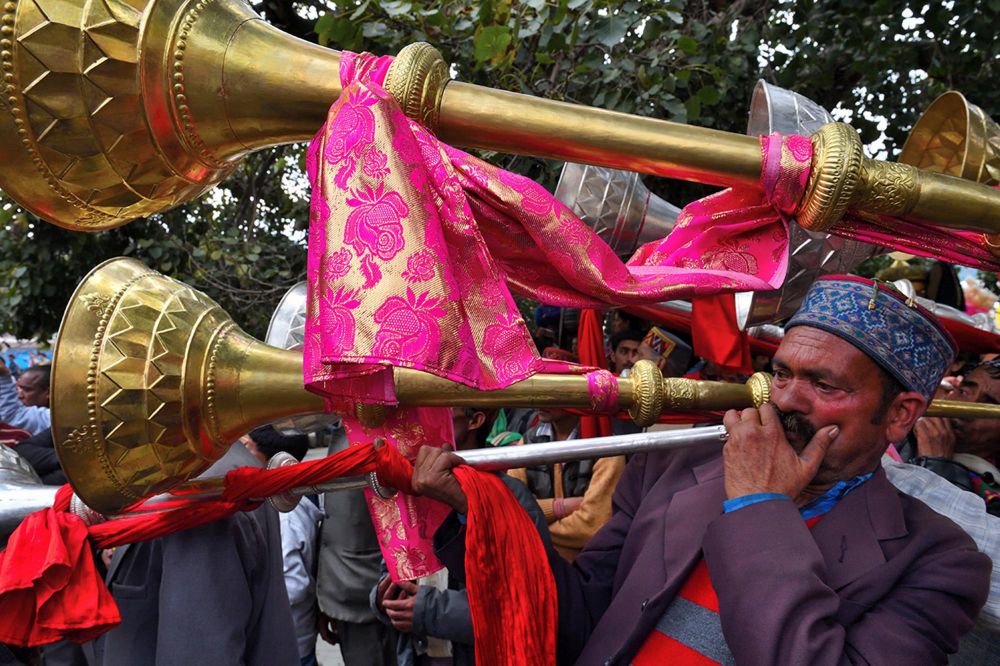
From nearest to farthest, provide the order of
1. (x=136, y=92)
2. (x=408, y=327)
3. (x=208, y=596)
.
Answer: (x=408, y=327) < (x=136, y=92) < (x=208, y=596)

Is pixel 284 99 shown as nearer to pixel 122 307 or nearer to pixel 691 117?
pixel 122 307

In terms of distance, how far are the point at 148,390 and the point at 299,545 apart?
2.61 meters

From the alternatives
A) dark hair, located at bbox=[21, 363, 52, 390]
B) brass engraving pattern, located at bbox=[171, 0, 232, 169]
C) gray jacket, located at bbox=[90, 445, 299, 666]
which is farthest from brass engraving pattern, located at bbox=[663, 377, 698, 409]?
dark hair, located at bbox=[21, 363, 52, 390]

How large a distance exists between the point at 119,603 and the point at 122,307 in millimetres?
1105

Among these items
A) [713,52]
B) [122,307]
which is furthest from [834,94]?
[122,307]

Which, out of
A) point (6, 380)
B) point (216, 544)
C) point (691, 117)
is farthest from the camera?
point (6, 380)

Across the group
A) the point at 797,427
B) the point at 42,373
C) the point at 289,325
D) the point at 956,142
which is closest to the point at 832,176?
the point at 956,142

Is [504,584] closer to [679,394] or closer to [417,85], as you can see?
[679,394]

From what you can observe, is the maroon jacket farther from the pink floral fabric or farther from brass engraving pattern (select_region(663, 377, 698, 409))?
the pink floral fabric

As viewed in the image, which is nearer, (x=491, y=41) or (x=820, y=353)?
(x=820, y=353)

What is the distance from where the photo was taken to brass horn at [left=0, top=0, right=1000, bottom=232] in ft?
5.03

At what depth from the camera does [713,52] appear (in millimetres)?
4402

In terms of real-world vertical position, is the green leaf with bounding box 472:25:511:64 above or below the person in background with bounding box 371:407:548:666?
above

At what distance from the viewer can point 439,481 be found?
186 centimetres
